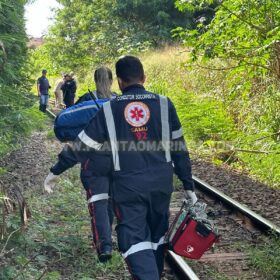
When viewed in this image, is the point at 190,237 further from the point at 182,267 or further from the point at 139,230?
the point at 182,267

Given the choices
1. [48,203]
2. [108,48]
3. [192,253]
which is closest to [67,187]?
[48,203]

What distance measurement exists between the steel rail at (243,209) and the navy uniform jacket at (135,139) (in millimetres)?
3138

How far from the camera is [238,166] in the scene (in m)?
12.5

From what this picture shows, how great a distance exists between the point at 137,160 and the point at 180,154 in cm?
47

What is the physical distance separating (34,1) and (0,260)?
18.5 feet

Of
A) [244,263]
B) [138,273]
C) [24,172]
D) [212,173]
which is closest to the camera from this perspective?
[138,273]

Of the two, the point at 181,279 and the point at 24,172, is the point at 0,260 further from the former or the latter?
the point at 24,172

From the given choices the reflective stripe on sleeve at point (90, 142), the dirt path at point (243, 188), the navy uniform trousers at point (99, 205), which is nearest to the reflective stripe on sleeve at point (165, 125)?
the reflective stripe on sleeve at point (90, 142)

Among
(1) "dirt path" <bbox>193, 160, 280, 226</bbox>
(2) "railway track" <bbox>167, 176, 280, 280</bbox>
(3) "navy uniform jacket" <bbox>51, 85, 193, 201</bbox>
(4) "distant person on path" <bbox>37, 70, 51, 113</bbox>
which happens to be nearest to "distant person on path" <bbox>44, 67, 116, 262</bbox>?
(3) "navy uniform jacket" <bbox>51, 85, 193, 201</bbox>

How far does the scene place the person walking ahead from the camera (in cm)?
414

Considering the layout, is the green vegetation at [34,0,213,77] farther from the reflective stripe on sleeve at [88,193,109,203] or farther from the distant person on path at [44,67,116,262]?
the reflective stripe on sleeve at [88,193,109,203]

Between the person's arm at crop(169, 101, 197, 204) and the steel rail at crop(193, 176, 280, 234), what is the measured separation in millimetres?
2679

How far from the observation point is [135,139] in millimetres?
4152

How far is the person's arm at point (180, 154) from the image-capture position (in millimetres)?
4402
